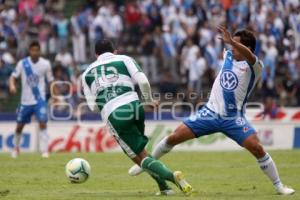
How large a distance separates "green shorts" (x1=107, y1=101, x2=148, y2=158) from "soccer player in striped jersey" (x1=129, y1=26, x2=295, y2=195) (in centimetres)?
99

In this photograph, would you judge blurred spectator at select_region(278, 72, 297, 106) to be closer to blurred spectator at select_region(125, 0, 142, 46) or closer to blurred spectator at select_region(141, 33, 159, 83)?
blurred spectator at select_region(141, 33, 159, 83)

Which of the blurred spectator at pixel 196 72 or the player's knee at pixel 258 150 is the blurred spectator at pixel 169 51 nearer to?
the blurred spectator at pixel 196 72

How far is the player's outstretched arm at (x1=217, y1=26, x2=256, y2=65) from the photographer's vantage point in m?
12.3

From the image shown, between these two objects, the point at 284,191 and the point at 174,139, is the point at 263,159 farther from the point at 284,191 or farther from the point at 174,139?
the point at 174,139

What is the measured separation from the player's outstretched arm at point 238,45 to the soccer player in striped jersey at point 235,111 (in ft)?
0.43

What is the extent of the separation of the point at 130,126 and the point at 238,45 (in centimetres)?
209

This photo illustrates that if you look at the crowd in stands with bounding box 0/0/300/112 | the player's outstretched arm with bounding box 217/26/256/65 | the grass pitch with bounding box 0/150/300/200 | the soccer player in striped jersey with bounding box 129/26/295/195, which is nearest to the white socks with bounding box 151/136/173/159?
the soccer player in striped jersey with bounding box 129/26/295/195

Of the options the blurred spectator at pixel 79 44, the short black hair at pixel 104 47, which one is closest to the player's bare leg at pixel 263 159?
the short black hair at pixel 104 47

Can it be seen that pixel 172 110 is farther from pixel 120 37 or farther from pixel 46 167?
pixel 46 167

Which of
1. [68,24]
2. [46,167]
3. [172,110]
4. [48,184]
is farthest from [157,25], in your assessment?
[48,184]

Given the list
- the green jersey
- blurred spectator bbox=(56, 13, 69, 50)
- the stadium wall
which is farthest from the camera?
blurred spectator bbox=(56, 13, 69, 50)

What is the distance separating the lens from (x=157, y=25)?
31875 mm

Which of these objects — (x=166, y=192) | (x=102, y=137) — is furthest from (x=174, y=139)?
(x=102, y=137)

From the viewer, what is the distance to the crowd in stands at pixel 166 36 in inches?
1156
